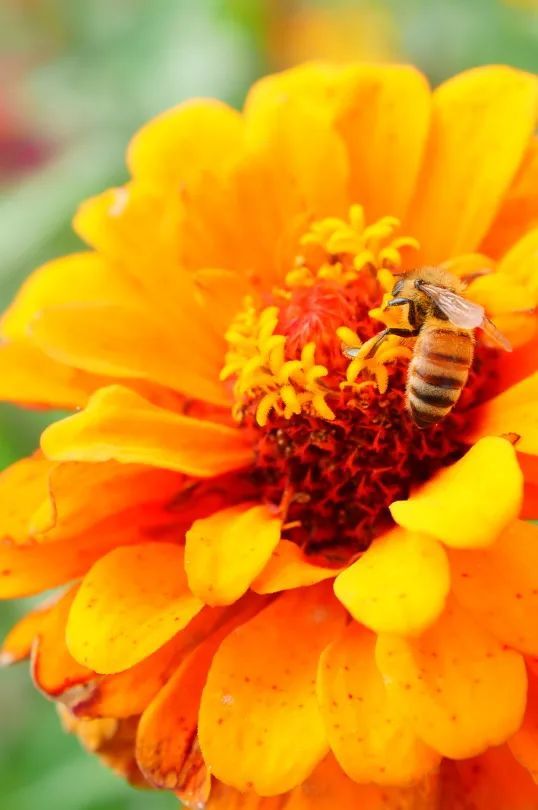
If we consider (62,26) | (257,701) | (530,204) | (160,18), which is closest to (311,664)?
(257,701)

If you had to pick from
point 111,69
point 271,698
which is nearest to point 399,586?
point 271,698

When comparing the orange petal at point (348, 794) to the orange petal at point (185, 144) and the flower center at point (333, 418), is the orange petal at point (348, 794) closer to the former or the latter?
the flower center at point (333, 418)

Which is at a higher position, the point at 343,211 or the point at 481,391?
the point at 343,211

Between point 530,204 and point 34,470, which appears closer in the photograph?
point 34,470

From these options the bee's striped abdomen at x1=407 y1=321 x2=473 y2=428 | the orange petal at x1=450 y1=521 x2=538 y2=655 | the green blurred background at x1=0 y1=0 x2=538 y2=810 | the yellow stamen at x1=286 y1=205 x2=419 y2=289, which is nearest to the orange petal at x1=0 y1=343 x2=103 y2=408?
the yellow stamen at x1=286 y1=205 x2=419 y2=289

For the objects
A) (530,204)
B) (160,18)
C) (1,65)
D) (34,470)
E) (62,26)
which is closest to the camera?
(34,470)

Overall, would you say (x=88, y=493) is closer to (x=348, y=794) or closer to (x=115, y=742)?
(x=115, y=742)

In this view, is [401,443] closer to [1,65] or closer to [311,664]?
[311,664]

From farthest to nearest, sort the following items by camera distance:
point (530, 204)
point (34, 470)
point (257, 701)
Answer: point (530, 204) < point (34, 470) < point (257, 701)
